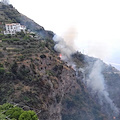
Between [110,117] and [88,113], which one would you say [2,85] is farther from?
[110,117]

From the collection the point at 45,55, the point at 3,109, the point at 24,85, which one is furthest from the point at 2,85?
the point at 45,55

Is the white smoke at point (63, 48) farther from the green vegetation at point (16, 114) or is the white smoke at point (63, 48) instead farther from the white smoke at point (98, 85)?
the green vegetation at point (16, 114)

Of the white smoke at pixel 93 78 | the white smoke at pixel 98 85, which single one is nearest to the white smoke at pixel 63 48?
the white smoke at pixel 93 78

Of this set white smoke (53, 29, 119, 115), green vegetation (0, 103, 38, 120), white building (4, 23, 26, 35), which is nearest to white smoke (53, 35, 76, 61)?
white smoke (53, 29, 119, 115)

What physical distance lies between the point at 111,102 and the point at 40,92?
48.4 m

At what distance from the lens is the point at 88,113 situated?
6341 cm

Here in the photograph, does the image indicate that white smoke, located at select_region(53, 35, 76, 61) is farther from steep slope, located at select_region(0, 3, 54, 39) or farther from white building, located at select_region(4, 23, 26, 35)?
white building, located at select_region(4, 23, 26, 35)

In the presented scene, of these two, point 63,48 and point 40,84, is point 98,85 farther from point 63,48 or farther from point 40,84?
point 40,84

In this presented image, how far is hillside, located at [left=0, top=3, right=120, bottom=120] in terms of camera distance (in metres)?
39.5

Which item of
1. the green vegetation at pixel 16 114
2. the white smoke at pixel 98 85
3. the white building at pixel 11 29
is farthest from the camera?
the white smoke at pixel 98 85

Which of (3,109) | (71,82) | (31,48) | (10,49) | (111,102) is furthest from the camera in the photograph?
(111,102)

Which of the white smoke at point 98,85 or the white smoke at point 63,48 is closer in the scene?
the white smoke at point 63,48

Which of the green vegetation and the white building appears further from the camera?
the white building

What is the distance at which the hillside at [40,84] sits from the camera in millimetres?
39497
